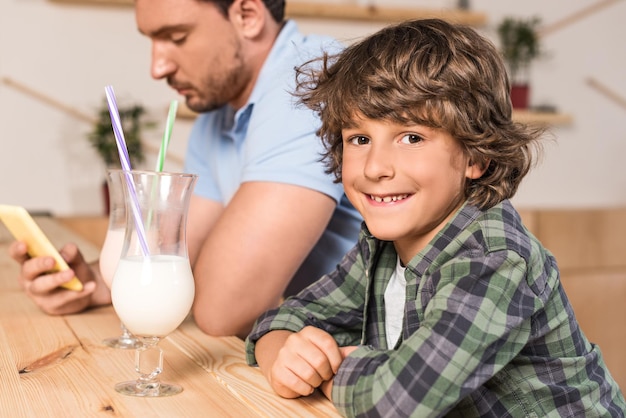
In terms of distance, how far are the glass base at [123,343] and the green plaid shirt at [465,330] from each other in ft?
0.54

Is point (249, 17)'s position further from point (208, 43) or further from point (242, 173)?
point (242, 173)

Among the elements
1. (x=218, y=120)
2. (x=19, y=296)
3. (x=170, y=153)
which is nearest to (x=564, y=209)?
(x=170, y=153)

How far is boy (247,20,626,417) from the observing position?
0.79 meters

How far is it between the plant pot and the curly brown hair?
2.48 metres

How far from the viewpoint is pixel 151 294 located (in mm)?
851

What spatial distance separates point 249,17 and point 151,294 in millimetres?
845

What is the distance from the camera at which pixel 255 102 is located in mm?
1473

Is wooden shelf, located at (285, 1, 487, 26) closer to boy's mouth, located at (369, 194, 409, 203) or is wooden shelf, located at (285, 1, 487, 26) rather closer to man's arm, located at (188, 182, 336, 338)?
man's arm, located at (188, 182, 336, 338)

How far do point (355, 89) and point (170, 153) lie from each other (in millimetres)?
2219

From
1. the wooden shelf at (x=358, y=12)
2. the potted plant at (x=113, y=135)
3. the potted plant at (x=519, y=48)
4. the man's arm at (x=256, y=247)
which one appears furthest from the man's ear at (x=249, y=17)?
the potted plant at (x=519, y=48)

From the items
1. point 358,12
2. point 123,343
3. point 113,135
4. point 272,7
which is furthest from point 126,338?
point 358,12

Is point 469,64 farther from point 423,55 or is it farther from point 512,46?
point 512,46

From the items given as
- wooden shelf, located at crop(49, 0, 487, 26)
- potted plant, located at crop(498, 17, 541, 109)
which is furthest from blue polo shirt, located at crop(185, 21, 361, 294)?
potted plant, located at crop(498, 17, 541, 109)

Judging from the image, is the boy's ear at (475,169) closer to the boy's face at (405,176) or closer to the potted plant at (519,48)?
the boy's face at (405,176)
